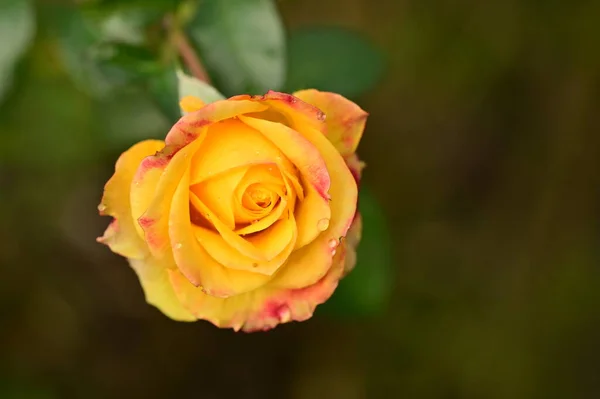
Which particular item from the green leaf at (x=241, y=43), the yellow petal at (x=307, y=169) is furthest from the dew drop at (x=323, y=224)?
the green leaf at (x=241, y=43)

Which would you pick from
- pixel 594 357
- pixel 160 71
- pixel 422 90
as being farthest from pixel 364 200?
pixel 594 357

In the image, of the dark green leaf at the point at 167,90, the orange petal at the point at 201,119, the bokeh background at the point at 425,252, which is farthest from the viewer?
the bokeh background at the point at 425,252

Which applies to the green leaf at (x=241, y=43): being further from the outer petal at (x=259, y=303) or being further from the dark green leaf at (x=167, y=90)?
the outer petal at (x=259, y=303)

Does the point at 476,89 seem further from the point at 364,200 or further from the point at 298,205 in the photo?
the point at 298,205

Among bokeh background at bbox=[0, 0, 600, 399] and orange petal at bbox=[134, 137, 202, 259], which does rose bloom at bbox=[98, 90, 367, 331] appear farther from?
bokeh background at bbox=[0, 0, 600, 399]

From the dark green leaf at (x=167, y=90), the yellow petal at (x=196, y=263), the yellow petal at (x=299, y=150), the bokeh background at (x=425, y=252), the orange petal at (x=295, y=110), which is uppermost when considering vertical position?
the orange petal at (x=295, y=110)

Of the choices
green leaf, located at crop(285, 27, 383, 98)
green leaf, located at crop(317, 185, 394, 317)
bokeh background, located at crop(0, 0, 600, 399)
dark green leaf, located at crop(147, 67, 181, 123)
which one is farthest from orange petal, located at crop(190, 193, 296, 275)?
bokeh background, located at crop(0, 0, 600, 399)

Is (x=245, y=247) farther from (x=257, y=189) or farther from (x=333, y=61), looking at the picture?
(x=333, y=61)
